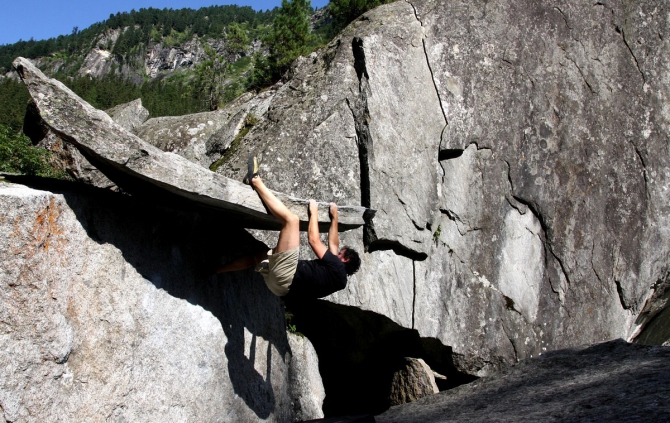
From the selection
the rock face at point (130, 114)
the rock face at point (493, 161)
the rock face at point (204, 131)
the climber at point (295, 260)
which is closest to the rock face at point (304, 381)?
the rock face at point (493, 161)

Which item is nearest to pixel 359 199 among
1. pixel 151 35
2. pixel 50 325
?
pixel 50 325

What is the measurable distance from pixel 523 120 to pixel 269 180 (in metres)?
4.06

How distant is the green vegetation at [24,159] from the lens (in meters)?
6.55

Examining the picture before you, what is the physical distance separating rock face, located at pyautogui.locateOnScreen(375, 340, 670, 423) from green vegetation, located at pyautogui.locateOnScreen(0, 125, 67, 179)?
4.98 m

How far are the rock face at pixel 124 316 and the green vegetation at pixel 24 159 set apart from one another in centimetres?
241

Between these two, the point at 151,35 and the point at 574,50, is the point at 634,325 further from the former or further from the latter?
the point at 151,35

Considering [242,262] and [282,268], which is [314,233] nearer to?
[282,268]

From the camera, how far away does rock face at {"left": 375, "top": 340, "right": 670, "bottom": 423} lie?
4176 millimetres

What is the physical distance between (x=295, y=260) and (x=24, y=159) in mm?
3965

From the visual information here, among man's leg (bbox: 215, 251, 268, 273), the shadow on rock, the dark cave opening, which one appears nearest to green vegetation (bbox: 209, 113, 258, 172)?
the shadow on rock

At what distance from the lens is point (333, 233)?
5.23 m

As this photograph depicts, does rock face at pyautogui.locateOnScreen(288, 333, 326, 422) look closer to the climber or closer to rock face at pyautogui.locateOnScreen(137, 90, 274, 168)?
the climber

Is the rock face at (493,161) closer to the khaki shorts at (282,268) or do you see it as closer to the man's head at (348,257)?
the man's head at (348,257)

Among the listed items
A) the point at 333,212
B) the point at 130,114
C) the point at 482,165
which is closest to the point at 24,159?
the point at 333,212
